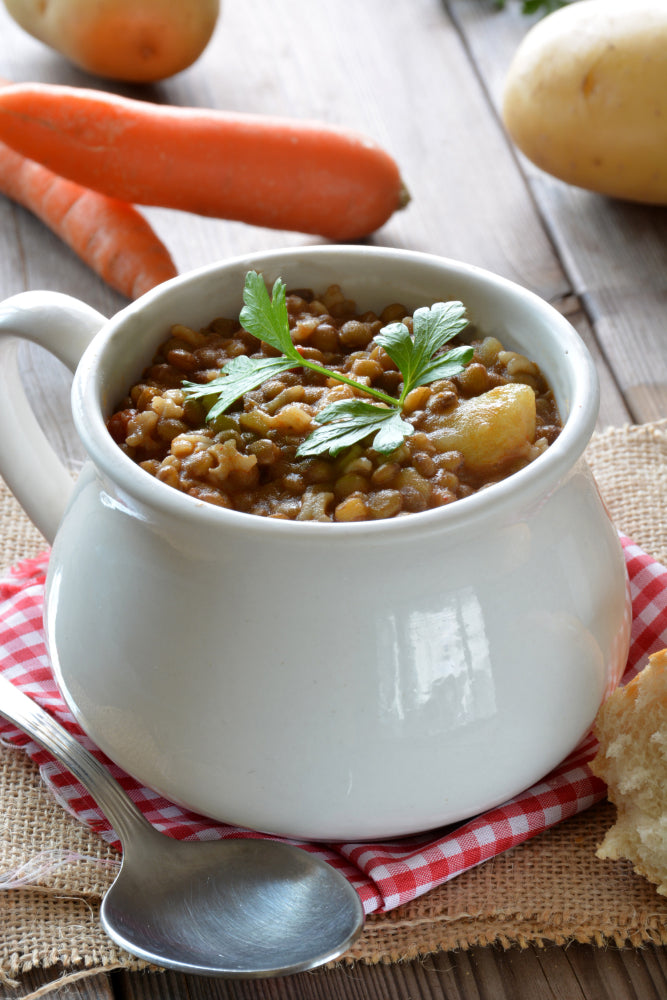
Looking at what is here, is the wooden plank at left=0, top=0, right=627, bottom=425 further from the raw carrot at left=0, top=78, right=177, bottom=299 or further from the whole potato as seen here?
the whole potato

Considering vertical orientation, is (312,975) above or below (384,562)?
below

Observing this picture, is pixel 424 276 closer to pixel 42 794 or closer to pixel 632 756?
pixel 632 756

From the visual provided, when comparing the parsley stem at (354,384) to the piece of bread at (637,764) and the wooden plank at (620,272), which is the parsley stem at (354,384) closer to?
the piece of bread at (637,764)

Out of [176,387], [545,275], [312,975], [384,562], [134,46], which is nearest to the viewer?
[384,562]

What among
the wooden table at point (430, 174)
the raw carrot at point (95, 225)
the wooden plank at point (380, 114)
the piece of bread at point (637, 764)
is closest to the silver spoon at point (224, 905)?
the piece of bread at point (637, 764)

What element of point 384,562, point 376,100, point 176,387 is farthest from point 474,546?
point 376,100

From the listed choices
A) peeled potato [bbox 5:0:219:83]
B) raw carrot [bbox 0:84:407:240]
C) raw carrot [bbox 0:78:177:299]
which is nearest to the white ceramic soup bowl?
raw carrot [bbox 0:78:177:299]

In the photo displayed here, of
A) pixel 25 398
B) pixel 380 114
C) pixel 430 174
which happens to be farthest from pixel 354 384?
pixel 380 114
